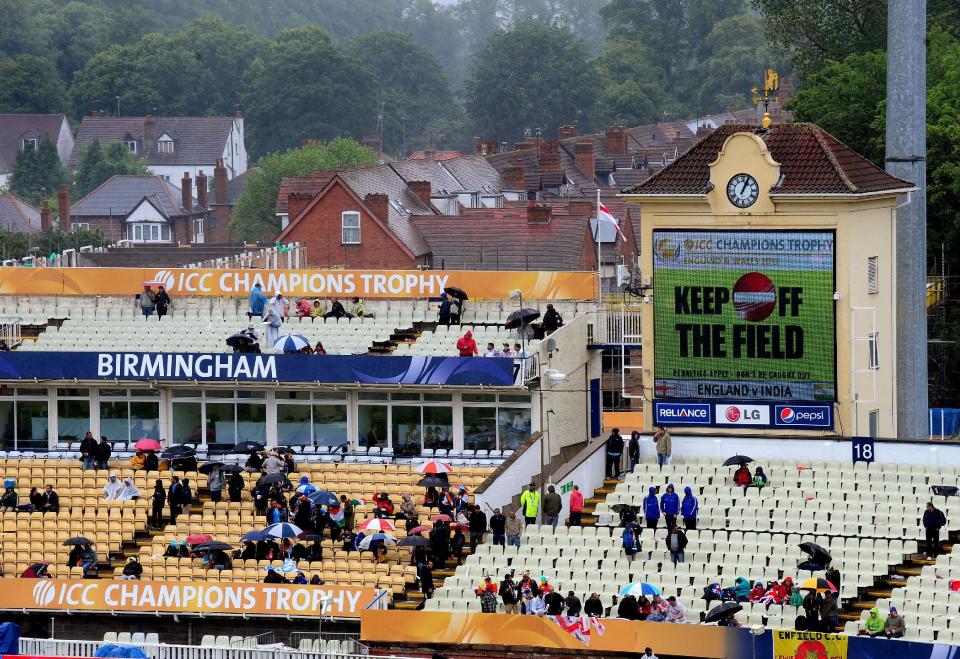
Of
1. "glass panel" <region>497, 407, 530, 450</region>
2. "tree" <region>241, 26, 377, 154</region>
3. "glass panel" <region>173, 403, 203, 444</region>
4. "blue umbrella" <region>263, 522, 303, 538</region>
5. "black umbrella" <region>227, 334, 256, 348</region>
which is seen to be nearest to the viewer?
"blue umbrella" <region>263, 522, 303, 538</region>

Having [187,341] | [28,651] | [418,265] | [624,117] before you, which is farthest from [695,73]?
[28,651]

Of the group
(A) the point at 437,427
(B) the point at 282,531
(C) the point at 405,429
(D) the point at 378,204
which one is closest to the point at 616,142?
(D) the point at 378,204

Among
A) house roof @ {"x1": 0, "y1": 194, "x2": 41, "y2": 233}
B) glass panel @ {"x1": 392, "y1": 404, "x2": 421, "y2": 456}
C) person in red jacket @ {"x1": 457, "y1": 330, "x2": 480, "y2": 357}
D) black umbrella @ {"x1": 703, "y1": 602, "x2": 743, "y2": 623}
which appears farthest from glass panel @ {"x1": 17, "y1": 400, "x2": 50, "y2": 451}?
house roof @ {"x1": 0, "y1": 194, "x2": 41, "y2": 233}

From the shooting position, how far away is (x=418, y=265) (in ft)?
277

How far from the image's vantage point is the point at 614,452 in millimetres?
49188

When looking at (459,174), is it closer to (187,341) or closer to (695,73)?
(187,341)

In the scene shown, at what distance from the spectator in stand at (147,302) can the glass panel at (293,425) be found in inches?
243

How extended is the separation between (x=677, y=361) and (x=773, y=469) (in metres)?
3.90

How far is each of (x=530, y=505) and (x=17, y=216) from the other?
3560 inches

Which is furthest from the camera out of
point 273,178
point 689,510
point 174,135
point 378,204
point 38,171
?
point 174,135

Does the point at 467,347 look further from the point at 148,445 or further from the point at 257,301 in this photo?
the point at 148,445

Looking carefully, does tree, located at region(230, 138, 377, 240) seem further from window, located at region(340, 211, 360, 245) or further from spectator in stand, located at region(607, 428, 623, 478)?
spectator in stand, located at region(607, 428, 623, 478)

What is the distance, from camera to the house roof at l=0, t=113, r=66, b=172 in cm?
17150

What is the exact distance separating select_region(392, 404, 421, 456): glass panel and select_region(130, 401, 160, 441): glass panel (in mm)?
6031
